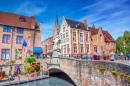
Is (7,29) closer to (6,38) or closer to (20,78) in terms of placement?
(6,38)

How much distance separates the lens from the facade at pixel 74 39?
2490cm

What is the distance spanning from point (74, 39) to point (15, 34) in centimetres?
1654

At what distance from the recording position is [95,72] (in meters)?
9.20

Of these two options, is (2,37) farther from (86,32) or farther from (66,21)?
(86,32)

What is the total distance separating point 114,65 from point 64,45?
20738 millimetres

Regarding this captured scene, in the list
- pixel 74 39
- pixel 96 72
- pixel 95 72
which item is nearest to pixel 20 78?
Answer: pixel 74 39

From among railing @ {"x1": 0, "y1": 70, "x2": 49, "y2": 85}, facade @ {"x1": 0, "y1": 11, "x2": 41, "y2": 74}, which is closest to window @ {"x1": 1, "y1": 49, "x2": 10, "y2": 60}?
facade @ {"x1": 0, "y1": 11, "x2": 41, "y2": 74}

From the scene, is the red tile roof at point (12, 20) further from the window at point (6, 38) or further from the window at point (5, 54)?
the window at point (5, 54)

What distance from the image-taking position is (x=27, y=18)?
95.9 ft

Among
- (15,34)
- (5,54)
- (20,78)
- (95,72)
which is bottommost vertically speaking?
(20,78)

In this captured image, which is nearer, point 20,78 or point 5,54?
point 20,78

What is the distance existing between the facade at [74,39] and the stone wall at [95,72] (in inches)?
437

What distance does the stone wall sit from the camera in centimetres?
687

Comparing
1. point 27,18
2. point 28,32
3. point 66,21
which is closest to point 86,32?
point 66,21
